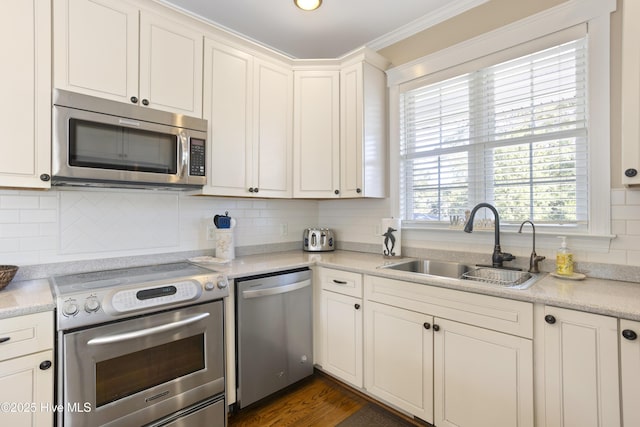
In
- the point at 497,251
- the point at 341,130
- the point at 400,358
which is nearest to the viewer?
the point at 400,358

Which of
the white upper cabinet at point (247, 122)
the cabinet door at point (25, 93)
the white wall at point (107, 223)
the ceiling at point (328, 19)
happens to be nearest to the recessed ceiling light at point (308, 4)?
the ceiling at point (328, 19)

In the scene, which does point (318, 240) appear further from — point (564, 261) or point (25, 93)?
point (25, 93)

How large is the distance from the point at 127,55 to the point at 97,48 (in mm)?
140

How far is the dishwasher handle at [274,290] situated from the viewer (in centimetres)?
195

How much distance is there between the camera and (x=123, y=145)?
5.74 feet

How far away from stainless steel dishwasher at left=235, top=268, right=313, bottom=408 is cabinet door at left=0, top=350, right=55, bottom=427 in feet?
2.87

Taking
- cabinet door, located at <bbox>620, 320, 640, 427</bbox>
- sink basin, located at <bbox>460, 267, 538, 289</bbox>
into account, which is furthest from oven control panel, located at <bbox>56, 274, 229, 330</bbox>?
cabinet door, located at <bbox>620, 320, 640, 427</bbox>

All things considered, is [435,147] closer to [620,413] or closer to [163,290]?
[620,413]

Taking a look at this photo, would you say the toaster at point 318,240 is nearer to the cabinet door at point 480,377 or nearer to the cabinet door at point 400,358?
the cabinet door at point 400,358

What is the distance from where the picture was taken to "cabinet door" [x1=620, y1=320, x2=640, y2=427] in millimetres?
1163

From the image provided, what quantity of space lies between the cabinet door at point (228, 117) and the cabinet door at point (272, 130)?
7 cm

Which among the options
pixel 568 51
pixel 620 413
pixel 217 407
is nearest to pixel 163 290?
pixel 217 407

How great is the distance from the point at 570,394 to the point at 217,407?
5.65 feet

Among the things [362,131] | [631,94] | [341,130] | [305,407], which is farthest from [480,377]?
[341,130]
